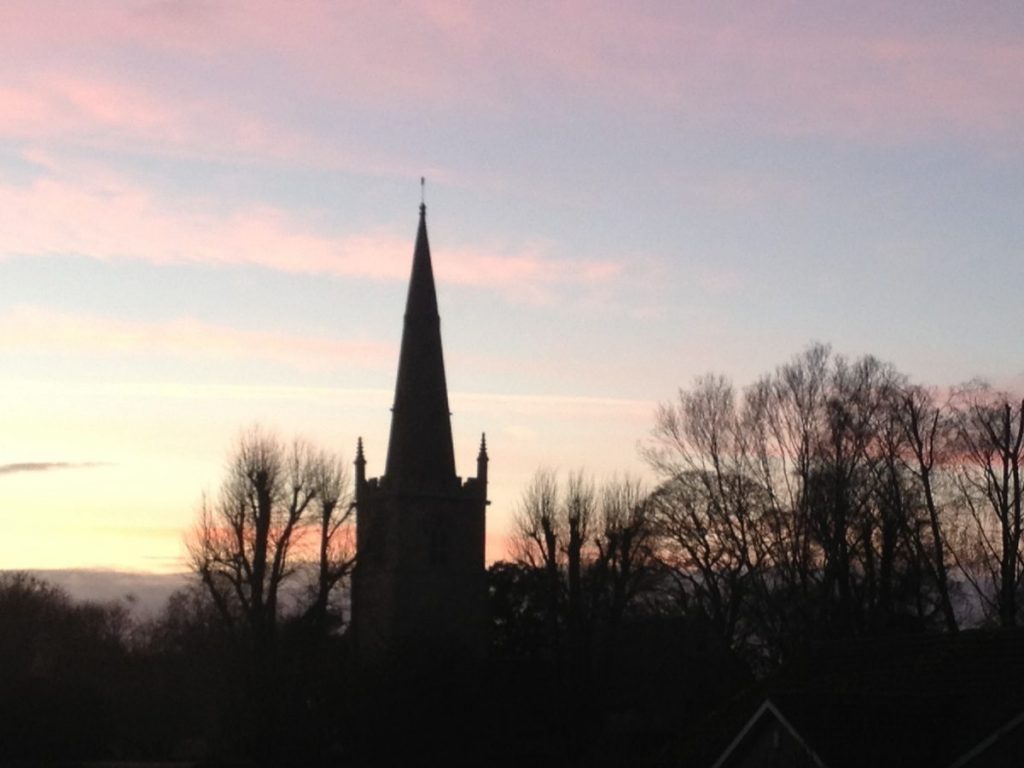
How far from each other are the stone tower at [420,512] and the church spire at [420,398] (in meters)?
0.05

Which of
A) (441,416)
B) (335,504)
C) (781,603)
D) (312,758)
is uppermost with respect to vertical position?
(441,416)

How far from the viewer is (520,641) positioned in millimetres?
85812

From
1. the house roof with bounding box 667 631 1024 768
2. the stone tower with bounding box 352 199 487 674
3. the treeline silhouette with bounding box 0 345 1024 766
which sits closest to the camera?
the house roof with bounding box 667 631 1024 768

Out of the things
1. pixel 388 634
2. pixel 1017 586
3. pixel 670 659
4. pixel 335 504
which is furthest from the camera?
pixel 388 634

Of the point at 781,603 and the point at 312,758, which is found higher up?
the point at 781,603

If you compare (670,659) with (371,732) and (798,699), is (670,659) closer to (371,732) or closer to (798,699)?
(371,732)

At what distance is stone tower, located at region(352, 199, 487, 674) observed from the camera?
279 feet

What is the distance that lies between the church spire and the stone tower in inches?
2.0

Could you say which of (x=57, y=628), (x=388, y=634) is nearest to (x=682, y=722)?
(x=388, y=634)

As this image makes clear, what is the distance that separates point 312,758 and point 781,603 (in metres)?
16.2

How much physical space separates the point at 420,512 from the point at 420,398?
19.4ft

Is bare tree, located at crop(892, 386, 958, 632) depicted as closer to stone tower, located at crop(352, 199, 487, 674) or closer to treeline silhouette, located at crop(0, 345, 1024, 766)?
treeline silhouette, located at crop(0, 345, 1024, 766)

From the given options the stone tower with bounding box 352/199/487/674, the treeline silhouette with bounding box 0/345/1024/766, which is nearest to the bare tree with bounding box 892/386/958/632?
the treeline silhouette with bounding box 0/345/1024/766

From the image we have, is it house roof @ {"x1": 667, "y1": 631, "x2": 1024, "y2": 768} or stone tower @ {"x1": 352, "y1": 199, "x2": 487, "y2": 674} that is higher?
stone tower @ {"x1": 352, "y1": 199, "x2": 487, "y2": 674}
